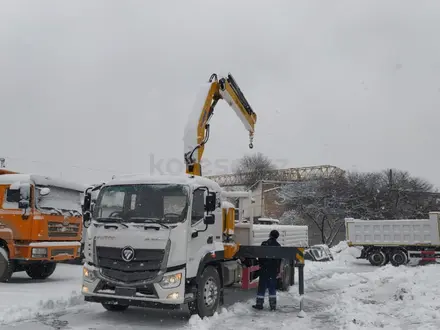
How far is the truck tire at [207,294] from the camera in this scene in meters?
7.73

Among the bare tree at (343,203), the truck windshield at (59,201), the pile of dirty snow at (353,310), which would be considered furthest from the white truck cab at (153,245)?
the bare tree at (343,203)

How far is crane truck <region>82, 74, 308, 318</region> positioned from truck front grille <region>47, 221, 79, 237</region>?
428 centimetres

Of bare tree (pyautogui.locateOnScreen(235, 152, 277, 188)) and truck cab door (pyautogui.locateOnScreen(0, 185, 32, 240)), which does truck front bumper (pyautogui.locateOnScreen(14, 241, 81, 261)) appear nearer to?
truck cab door (pyautogui.locateOnScreen(0, 185, 32, 240))

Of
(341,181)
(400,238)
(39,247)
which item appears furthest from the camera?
(341,181)

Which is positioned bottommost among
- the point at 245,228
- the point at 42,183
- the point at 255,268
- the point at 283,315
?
the point at 283,315

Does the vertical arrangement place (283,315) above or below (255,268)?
below

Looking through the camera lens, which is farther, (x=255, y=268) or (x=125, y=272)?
(x=255, y=268)

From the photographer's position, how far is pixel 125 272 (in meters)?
7.36

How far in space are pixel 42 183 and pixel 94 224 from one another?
16.1 ft

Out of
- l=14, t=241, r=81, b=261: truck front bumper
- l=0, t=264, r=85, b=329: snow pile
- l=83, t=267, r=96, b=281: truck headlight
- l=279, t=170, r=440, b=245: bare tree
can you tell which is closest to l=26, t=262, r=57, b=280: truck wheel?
l=0, t=264, r=85, b=329: snow pile

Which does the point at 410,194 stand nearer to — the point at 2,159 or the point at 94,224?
the point at 2,159

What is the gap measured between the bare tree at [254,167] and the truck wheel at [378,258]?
3044 cm

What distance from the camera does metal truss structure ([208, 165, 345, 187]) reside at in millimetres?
41969

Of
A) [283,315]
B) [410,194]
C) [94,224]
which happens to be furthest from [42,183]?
[410,194]
